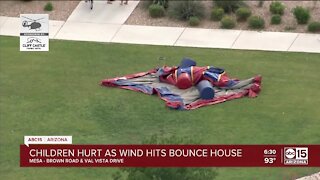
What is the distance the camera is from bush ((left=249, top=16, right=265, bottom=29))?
102ft

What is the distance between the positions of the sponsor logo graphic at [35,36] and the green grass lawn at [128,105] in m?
1.32

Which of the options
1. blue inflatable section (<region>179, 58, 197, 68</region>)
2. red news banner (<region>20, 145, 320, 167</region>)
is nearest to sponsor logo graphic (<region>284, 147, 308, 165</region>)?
red news banner (<region>20, 145, 320, 167</region>)

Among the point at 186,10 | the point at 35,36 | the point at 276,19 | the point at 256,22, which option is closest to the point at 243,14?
the point at 256,22

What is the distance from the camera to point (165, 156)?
19.0 m

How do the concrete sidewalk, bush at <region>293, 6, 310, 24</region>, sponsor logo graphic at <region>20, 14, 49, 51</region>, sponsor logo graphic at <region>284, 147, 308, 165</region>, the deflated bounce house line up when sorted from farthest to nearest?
1. bush at <region>293, 6, 310, 24</region>
2. the concrete sidewalk
3. the deflated bounce house
4. sponsor logo graphic at <region>20, 14, 49, 51</region>
5. sponsor logo graphic at <region>284, 147, 308, 165</region>

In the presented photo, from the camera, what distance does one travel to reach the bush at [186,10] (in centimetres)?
3159

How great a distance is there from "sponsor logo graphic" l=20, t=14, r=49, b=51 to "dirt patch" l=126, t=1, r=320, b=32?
13.7 ft

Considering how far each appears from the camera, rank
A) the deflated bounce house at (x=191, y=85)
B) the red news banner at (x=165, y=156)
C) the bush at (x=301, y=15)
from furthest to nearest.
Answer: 1. the bush at (x=301, y=15)
2. the deflated bounce house at (x=191, y=85)
3. the red news banner at (x=165, y=156)

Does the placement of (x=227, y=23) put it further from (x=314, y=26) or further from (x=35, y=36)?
(x=35, y=36)

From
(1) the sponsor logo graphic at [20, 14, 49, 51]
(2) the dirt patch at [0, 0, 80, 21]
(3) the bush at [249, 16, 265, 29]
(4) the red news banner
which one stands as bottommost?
(2) the dirt patch at [0, 0, 80, 21]

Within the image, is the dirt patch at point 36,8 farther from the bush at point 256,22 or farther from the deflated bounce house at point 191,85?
the bush at point 256,22

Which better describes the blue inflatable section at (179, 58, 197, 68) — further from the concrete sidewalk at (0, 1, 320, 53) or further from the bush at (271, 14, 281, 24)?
the bush at (271, 14, 281, 24)

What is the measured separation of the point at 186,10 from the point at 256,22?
7.50ft

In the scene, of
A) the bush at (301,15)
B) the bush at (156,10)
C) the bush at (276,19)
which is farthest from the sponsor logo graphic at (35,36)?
the bush at (301,15)
